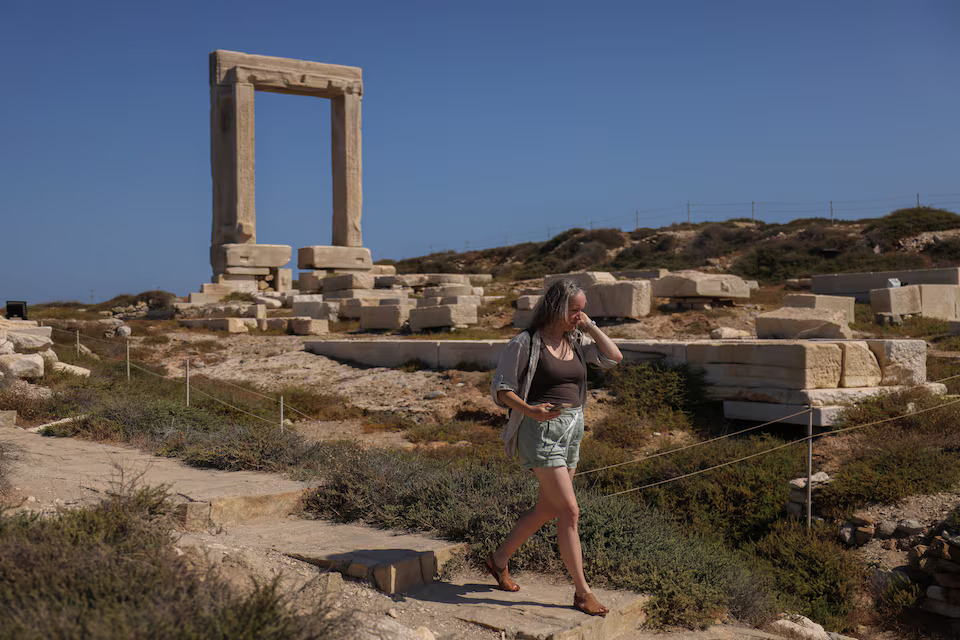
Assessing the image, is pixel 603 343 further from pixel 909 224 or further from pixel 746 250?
pixel 746 250

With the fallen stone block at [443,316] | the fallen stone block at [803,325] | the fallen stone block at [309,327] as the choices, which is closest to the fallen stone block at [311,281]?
the fallen stone block at [309,327]

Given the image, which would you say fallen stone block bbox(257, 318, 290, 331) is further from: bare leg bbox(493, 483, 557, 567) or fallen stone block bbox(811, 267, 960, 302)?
bare leg bbox(493, 483, 557, 567)

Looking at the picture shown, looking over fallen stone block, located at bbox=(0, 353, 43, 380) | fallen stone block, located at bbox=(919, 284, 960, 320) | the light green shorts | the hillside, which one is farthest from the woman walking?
the hillside

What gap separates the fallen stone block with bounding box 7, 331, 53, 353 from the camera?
10734 millimetres

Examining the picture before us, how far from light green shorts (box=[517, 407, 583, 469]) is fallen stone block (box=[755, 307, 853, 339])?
8545mm

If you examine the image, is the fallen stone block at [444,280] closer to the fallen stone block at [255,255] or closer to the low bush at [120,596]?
the fallen stone block at [255,255]

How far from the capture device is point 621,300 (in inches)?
594

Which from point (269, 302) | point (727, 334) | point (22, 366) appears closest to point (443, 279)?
point (269, 302)

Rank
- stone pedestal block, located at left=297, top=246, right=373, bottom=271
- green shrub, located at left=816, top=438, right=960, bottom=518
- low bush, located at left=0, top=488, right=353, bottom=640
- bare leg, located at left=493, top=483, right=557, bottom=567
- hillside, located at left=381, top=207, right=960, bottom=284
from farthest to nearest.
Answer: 1. hillside, located at left=381, top=207, right=960, bottom=284
2. stone pedestal block, located at left=297, top=246, right=373, bottom=271
3. green shrub, located at left=816, top=438, right=960, bottom=518
4. bare leg, located at left=493, top=483, right=557, bottom=567
5. low bush, located at left=0, top=488, right=353, bottom=640

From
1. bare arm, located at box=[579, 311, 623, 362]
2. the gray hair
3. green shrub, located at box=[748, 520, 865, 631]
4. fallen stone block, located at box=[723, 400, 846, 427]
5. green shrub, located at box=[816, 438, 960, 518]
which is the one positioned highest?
the gray hair

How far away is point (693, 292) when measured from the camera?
16.0m

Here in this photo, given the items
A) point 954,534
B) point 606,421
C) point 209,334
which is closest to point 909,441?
point 954,534

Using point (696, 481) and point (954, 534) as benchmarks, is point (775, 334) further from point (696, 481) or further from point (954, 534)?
point (954, 534)

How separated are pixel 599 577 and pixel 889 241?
101 feet
